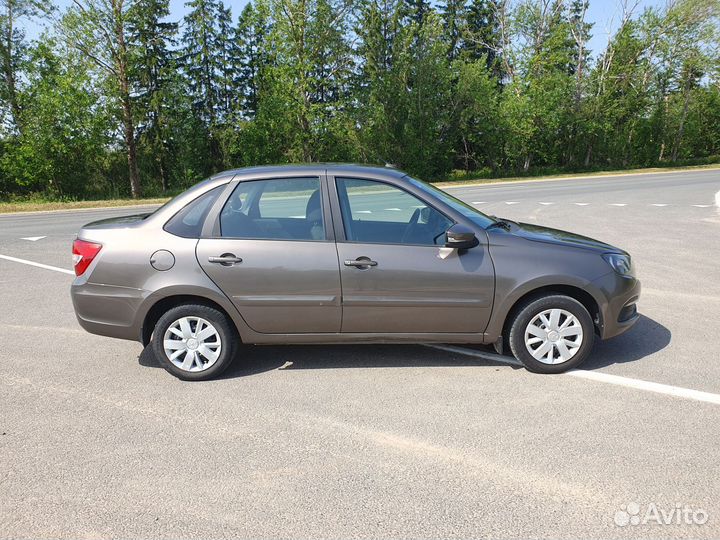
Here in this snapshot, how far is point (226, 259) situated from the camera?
438 centimetres

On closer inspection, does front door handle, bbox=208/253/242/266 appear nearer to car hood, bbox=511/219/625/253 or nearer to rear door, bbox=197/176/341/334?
rear door, bbox=197/176/341/334

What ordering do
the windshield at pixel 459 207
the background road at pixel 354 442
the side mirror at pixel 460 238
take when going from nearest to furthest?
the background road at pixel 354 442 < the side mirror at pixel 460 238 < the windshield at pixel 459 207

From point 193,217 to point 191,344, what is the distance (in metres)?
1.01

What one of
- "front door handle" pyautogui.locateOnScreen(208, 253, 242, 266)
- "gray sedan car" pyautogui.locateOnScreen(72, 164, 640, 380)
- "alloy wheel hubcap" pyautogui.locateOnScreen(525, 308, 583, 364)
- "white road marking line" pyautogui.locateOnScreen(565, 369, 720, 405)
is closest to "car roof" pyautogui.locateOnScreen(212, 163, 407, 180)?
"gray sedan car" pyautogui.locateOnScreen(72, 164, 640, 380)

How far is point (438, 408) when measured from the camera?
12.9 feet

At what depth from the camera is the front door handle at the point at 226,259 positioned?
4.38 m

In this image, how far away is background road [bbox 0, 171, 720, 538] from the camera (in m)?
2.81

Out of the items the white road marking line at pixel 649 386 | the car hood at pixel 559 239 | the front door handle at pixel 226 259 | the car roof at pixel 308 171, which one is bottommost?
the white road marking line at pixel 649 386

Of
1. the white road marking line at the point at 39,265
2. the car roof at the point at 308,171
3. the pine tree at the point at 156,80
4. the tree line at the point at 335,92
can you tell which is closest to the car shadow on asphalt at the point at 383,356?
the car roof at the point at 308,171

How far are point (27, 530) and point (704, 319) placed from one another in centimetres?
602

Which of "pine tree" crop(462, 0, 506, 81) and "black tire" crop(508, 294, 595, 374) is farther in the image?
"pine tree" crop(462, 0, 506, 81)

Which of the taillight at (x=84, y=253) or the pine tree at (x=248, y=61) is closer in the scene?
the taillight at (x=84, y=253)

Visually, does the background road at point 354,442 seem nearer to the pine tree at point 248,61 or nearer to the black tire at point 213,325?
the black tire at point 213,325

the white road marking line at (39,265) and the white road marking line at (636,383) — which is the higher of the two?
the white road marking line at (39,265)
